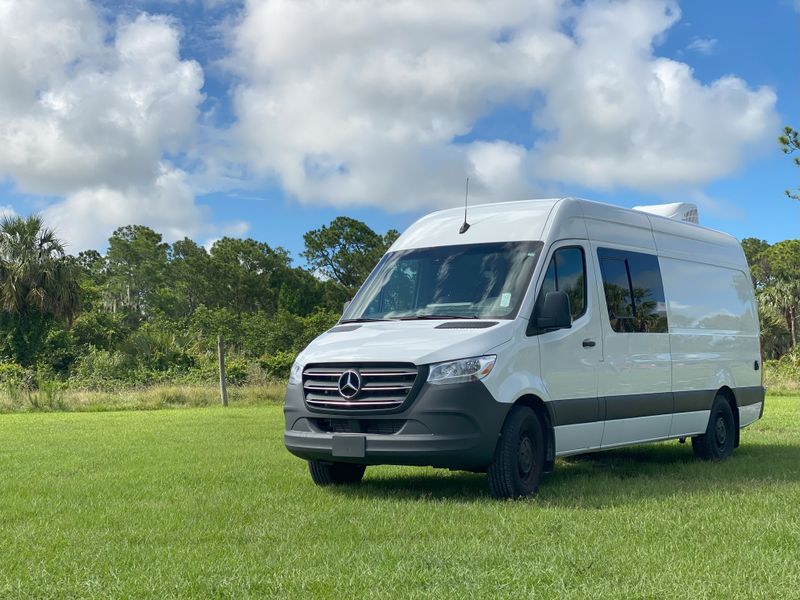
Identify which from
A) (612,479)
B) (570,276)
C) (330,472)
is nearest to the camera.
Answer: (330,472)

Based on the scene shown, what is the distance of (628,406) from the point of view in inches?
382

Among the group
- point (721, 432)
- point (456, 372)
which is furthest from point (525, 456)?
point (721, 432)

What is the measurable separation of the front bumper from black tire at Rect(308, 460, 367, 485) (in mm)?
901

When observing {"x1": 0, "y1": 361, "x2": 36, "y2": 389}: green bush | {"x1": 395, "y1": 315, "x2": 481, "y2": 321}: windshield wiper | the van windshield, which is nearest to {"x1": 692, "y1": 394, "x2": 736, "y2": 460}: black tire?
the van windshield

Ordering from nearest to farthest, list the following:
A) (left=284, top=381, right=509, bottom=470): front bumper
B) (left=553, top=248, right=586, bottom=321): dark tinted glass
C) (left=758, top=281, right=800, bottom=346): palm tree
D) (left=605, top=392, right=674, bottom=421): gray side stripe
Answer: (left=284, top=381, right=509, bottom=470): front bumper → (left=553, top=248, right=586, bottom=321): dark tinted glass → (left=605, top=392, right=674, bottom=421): gray side stripe → (left=758, top=281, right=800, bottom=346): palm tree

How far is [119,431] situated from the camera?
16.4 m

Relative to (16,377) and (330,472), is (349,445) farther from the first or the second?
(16,377)

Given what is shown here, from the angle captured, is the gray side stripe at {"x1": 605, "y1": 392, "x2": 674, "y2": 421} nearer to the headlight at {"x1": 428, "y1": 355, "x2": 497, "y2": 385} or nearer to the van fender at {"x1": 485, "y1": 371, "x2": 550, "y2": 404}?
the van fender at {"x1": 485, "y1": 371, "x2": 550, "y2": 404}

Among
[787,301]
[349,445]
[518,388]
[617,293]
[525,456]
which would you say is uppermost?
[787,301]

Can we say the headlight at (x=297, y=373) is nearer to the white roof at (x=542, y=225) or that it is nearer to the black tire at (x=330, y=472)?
the black tire at (x=330, y=472)

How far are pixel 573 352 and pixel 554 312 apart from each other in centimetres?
80

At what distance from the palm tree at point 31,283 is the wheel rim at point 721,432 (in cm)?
3112

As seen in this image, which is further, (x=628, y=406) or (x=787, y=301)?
(x=787, y=301)

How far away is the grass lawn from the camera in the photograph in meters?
5.10
